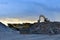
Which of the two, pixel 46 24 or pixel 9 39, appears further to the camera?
pixel 46 24

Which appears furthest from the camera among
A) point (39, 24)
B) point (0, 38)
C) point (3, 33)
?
point (39, 24)

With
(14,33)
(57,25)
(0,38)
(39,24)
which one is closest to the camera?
(0,38)

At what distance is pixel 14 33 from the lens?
4.23 m

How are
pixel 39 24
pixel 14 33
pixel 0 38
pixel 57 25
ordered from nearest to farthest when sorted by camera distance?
pixel 0 38 → pixel 14 33 → pixel 57 25 → pixel 39 24

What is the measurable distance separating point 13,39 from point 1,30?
27cm

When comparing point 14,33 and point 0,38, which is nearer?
point 0,38

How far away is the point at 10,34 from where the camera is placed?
4.07 meters

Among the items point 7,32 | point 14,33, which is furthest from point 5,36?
point 14,33

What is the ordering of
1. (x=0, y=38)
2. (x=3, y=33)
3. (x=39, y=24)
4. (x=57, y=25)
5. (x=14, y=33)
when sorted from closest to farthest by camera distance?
(x=0, y=38) < (x=3, y=33) < (x=14, y=33) < (x=57, y=25) < (x=39, y=24)

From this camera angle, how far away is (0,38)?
3.69 meters

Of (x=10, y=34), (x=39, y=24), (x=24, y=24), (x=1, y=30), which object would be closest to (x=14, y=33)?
(x=10, y=34)

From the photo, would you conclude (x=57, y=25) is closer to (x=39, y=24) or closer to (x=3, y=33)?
(x=39, y=24)

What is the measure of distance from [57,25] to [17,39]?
360 inches

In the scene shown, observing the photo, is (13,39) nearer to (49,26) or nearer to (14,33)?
(14,33)
